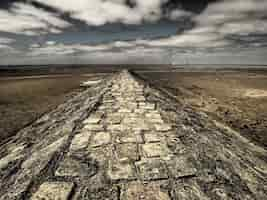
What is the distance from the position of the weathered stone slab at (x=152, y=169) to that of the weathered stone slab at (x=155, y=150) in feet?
0.47

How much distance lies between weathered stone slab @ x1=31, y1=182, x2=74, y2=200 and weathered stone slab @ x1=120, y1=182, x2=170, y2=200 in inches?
21.5

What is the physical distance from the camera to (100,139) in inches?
125

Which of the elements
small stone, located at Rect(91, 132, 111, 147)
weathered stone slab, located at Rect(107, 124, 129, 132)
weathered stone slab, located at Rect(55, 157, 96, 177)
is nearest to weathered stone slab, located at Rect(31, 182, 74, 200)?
weathered stone slab, located at Rect(55, 157, 96, 177)

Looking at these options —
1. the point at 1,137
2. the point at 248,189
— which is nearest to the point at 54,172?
the point at 248,189

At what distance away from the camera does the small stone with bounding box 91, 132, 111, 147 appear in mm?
3010

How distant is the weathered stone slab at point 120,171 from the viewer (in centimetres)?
220

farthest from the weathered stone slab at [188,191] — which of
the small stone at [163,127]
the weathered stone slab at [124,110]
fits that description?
the weathered stone slab at [124,110]

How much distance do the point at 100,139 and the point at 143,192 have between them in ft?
4.57

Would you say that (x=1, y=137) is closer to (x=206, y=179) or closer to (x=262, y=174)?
(x=206, y=179)

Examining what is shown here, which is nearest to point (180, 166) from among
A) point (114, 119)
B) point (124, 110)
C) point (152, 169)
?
point (152, 169)

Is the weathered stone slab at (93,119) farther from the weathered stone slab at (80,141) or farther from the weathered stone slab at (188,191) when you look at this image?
the weathered stone slab at (188,191)

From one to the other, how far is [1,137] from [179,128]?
5.37 m

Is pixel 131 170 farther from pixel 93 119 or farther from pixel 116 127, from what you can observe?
pixel 93 119

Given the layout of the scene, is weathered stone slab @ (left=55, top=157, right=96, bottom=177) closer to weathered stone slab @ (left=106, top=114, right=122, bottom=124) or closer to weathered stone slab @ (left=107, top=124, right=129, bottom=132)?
weathered stone slab @ (left=107, top=124, right=129, bottom=132)
